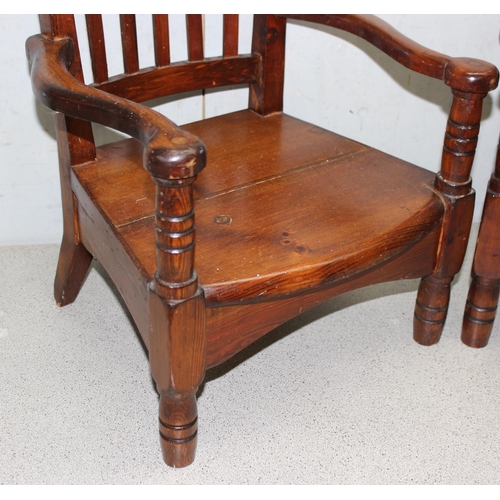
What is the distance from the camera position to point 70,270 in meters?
1.41

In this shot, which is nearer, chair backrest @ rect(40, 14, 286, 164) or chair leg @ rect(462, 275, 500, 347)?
chair backrest @ rect(40, 14, 286, 164)

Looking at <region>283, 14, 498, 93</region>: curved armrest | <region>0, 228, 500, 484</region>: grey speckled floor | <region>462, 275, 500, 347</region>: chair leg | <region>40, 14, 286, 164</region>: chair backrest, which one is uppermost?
<region>283, 14, 498, 93</region>: curved armrest

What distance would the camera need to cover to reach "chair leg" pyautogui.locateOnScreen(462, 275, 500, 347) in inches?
52.4

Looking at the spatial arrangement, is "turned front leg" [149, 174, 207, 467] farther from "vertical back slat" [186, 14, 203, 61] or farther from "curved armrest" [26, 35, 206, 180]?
"vertical back slat" [186, 14, 203, 61]

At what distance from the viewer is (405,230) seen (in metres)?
1.11

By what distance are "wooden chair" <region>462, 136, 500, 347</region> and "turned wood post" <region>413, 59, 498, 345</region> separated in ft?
0.19

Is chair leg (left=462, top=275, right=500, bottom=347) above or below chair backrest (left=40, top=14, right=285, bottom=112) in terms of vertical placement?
below

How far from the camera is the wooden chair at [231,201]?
948 millimetres

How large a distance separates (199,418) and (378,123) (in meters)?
0.81

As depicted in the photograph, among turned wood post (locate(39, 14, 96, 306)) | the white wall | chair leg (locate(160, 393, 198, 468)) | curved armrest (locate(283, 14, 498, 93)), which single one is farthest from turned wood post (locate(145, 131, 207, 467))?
the white wall

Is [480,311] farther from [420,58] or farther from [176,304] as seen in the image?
[176,304]

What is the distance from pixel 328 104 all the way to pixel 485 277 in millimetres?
550

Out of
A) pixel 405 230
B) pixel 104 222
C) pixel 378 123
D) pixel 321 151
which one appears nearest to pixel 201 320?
pixel 104 222

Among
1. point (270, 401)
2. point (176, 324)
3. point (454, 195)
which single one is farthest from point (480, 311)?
point (176, 324)
